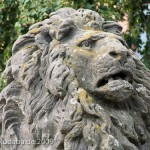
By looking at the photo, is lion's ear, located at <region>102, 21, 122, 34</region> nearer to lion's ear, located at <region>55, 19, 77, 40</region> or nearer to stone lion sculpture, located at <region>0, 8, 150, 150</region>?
stone lion sculpture, located at <region>0, 8, 150, 150</region>

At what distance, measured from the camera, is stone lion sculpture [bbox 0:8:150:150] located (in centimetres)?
431

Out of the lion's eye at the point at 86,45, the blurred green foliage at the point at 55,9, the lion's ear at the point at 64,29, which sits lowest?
the blurred green foliage at the point at 55,9

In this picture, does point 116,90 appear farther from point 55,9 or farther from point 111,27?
point 55,9

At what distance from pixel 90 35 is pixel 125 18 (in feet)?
18.6

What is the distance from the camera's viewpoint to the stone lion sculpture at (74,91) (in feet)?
14.1

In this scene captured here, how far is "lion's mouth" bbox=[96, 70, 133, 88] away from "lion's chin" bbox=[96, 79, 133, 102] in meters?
0.03

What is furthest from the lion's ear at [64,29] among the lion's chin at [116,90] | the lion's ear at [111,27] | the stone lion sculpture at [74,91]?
the lion's chin at [116,90]

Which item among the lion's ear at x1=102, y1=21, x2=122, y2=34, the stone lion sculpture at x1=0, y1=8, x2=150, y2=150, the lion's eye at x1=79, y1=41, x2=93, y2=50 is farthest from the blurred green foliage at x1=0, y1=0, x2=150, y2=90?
the lion's eye at x1=79, y1=41, x2=93, y2=50

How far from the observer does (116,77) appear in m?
4.43

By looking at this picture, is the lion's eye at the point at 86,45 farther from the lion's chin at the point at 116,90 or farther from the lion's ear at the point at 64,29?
the lion's chin at the point at 116,90

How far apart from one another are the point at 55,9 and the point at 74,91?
3749 mm

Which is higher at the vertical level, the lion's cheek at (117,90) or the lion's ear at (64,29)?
the lion's ear at (64,29)

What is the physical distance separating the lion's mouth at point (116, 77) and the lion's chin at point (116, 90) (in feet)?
0.09

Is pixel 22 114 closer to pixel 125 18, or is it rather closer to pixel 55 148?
pixel 55 148
